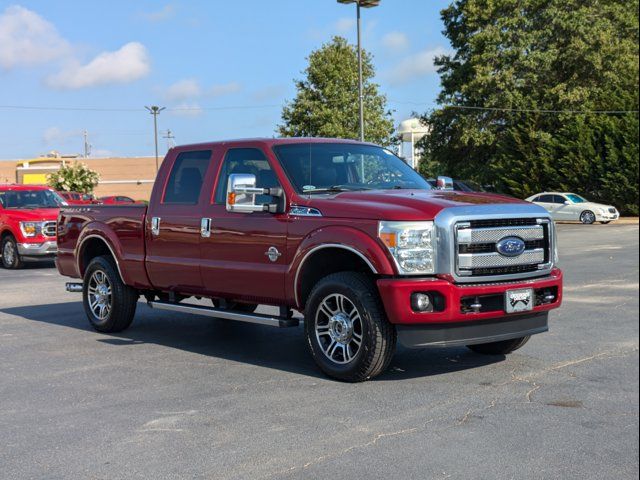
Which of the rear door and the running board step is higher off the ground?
the rear door

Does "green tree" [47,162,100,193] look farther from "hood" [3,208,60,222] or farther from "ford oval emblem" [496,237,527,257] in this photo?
"ford oval emblem" [496,237,527,257]

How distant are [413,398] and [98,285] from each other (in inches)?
188

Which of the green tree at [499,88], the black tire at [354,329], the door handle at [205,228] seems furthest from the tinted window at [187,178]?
the green tree at [499,88]

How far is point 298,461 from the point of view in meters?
4.55

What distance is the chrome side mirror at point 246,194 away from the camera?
22.3 ft

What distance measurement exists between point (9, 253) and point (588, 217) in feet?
76.2

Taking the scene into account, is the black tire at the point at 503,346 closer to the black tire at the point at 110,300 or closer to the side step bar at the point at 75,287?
the black tire at the point at 110,300

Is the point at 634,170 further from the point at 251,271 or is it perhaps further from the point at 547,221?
the point at 251,271

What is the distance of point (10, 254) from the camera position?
18.7 m

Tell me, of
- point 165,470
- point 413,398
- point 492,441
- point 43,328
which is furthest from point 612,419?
point 43,328

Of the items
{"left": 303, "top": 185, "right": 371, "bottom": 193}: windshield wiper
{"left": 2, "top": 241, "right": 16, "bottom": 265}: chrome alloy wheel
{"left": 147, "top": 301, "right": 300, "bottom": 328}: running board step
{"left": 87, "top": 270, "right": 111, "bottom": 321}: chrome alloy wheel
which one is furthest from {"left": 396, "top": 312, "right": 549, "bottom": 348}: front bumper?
{"left": 2, "top": 241, "right": 16, "bottom": 265}: chrome alloy wheel

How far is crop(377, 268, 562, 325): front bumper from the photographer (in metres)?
5.95

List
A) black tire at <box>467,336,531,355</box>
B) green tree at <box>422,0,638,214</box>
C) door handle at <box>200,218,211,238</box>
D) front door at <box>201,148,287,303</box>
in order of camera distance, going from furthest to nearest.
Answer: green tree at <box>422,0,638,214</box> → door handle at <box>200,218,211,238</box> → black tire at <box>467,336,531,355</box> → front door at <box>201,148,287,303</box>

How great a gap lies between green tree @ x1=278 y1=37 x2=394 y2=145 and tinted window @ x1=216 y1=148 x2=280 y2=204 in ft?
114
